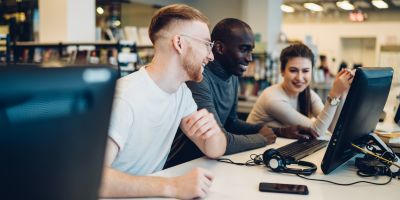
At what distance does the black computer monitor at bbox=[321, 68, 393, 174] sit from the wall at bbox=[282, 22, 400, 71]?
1095 centimetres

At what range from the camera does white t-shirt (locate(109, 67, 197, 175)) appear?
4.40 ft

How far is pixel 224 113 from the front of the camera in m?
2.23

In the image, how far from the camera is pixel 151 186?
1.19 metres

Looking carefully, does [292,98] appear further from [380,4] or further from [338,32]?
[338,32]

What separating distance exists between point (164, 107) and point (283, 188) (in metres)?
0.50

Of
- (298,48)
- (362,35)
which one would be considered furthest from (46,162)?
(362,35)

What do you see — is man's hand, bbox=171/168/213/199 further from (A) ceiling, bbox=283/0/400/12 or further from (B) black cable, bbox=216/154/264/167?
(A) ceiling, bbox=283/0/400/12

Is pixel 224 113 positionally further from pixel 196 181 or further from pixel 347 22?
pixel 347 22

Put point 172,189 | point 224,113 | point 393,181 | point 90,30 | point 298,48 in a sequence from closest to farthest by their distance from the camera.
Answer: point 172,189, point 393,181, point 224,113, point 298,48, point 90,30

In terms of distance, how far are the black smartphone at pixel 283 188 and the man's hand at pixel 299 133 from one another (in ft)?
2.80

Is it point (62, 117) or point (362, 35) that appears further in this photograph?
point (362, 35)

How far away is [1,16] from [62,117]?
7360 millimetres

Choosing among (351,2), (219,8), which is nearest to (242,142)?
(219,8)

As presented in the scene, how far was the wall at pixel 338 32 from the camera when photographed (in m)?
12.0
